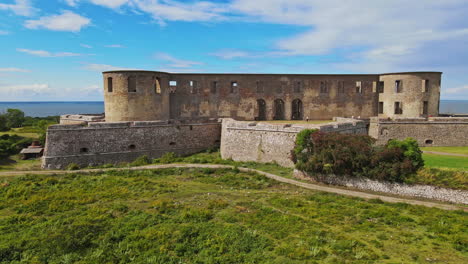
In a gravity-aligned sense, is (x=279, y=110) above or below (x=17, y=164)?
above

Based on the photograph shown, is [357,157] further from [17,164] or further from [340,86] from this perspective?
[17,164]

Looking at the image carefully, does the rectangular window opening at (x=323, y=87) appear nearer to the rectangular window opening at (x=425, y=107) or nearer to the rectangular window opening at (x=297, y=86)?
the rectangular window opening at (x=297, y=86)

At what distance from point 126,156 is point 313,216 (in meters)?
16.9

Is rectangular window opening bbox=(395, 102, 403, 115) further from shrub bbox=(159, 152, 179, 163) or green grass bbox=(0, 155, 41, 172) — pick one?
green grass bbox=(0, 155, 41, 172)

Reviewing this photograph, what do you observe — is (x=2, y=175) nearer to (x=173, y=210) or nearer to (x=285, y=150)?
(x=173, y=210)

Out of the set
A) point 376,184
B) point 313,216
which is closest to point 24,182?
point 313,216

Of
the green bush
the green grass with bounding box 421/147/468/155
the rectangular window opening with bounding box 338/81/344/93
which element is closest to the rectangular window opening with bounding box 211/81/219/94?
the rectangular window opening with bounding box 338/81/344/93

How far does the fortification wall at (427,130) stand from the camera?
26.7 metres

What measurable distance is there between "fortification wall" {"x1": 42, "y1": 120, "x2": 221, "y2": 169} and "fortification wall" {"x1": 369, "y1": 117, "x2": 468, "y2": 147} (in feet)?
49.1

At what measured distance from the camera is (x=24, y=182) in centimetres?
1703

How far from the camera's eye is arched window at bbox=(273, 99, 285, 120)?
3297 cm

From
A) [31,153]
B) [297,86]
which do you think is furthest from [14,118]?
[297,86]

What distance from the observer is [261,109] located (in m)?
33.0

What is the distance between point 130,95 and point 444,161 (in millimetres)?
23743
